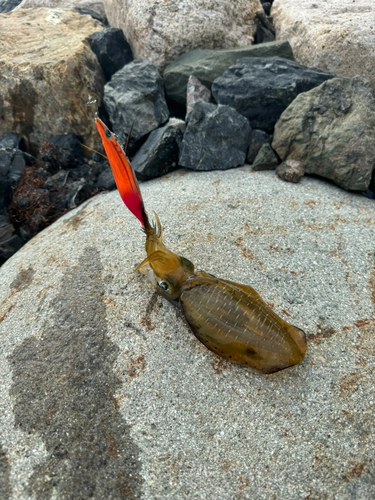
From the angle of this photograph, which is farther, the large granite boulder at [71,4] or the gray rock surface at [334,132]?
the large granite boulder at [71,4]

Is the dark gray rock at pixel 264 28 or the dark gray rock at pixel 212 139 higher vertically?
the dark gray rock at pixel 264 28

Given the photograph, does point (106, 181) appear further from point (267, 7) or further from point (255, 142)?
point (267, 7)

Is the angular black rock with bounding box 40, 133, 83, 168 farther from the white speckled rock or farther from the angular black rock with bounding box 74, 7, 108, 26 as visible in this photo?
the white speckled rock

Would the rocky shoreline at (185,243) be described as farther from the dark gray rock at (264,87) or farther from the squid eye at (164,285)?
the squid eye at (164,285)

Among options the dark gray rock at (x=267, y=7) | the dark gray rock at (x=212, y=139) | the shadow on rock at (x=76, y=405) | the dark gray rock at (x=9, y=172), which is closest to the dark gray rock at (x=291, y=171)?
the dark gray rock at (x=212, y=139)

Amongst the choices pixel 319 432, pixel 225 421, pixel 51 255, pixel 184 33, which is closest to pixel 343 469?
pixel 319 432

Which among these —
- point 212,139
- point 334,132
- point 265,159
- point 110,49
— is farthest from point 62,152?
point 334,132
